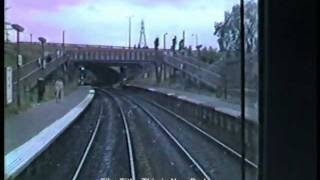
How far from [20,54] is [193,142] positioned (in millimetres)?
1798

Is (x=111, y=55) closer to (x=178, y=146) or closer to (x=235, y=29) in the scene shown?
(x=178, y=146)

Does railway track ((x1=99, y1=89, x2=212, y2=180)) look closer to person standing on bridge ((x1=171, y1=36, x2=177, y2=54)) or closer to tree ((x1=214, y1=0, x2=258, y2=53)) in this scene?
person standing on bridge ((x1=171, y1=36, x2=177, y2=54))

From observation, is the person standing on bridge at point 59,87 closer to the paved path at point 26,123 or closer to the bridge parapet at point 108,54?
the paved path at point 26,123

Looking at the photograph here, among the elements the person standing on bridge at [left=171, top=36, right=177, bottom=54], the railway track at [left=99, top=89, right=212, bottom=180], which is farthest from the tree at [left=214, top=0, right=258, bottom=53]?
the railway track at [left=99, top=89, right=212, bottom=180]

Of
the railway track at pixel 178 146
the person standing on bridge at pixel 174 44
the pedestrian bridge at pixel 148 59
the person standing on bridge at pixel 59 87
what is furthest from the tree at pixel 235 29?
the person standing on bridge at pixel 59 87

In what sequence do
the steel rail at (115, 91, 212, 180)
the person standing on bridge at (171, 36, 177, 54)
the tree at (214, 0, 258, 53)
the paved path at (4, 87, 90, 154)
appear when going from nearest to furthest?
the tree at (214, 0, 258, 53)
the paved path at (4, 87, 90, 154)
the person standing on bridge at (171, 36, 177, 54)
the steel rail at (115, 91, 212, 180)

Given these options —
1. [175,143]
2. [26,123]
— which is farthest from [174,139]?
[26,123]

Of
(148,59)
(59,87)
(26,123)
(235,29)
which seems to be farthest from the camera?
(26,123)

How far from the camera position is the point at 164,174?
13.1 ft

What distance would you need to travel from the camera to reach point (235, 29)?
9.90 ft

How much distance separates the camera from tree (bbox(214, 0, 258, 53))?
244 cm

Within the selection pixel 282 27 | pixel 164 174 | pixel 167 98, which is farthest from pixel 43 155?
pixel 282 27

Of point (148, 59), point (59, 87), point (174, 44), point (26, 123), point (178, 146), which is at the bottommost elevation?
point (178, 146)

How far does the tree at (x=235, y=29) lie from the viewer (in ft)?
8.01
